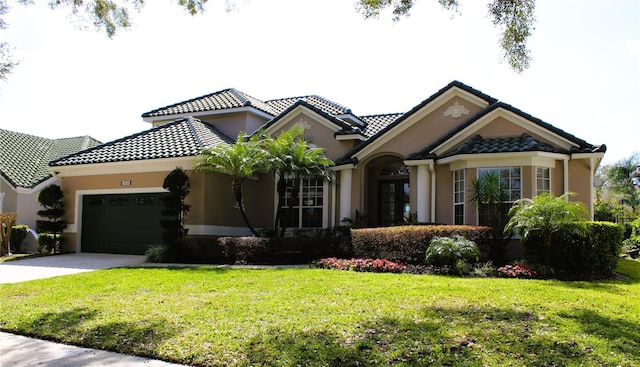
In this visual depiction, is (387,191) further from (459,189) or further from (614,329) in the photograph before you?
(614,329)

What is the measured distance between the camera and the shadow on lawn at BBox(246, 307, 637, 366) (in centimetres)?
560

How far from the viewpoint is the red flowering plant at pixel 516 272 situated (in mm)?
11734

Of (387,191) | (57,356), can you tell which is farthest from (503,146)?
(57,356)

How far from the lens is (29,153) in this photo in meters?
28.0

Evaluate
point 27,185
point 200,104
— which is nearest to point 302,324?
point 200,104

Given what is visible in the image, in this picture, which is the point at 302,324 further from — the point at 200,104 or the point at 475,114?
the point at 200,104

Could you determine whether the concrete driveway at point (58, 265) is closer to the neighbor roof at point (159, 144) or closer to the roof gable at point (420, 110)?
the neighbor roof at point (159, 144)

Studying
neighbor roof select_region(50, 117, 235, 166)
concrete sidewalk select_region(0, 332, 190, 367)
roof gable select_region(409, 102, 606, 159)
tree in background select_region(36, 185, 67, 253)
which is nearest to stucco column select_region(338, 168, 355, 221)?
roof gable select_region(409, 102, 606, 159)

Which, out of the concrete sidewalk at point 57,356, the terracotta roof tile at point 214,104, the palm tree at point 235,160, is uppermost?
the terracotta roof tile at point 214,104

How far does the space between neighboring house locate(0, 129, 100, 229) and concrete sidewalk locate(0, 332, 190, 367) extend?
16762mm

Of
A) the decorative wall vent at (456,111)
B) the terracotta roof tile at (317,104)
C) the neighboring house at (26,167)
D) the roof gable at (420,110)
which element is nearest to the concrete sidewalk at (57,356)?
the roof gable at (420,110)

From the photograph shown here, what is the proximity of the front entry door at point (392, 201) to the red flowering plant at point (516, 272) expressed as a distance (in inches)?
291

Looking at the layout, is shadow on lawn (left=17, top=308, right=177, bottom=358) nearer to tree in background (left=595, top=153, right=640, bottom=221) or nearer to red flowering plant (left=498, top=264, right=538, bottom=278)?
red flowering plant (left=498, top=264, right=538, bottom=278)

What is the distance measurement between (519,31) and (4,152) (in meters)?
26.2
